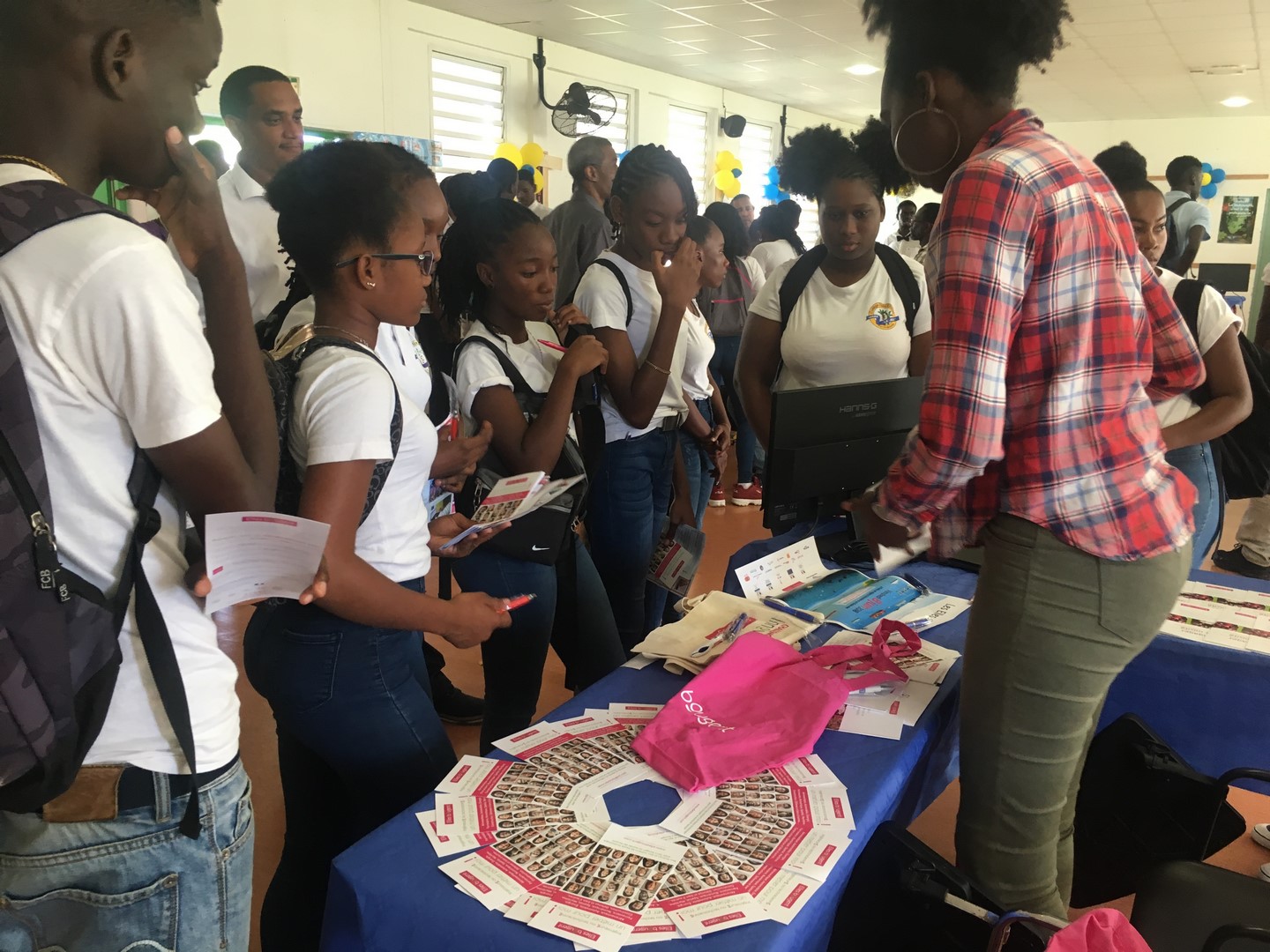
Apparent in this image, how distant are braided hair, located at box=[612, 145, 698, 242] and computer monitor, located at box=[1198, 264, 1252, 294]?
1099 centimetres

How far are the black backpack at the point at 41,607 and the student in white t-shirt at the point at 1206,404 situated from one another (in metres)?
1.88

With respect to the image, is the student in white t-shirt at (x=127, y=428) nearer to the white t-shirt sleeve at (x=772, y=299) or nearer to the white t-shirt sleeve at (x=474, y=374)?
the white t-shirt sleeve at (x=474, y=374)

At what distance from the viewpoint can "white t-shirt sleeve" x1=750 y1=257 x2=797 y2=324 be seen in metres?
2.37

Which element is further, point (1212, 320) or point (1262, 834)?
point (1262, 834)

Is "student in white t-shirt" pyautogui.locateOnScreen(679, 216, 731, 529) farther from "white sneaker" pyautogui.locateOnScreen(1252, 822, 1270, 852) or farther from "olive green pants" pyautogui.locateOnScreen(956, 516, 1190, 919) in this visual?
"white sneaker" pyautogui.locateOnScreen(1252, 822, 1270, 852)

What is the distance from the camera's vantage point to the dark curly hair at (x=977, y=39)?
45.8 inches

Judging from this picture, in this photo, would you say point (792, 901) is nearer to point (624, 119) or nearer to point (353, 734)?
point (353, 734)

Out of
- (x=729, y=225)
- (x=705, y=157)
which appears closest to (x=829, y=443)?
(x=729, y=225)

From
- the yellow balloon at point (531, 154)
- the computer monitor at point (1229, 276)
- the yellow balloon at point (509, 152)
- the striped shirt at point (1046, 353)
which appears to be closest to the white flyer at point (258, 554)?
the striped shirt at point (1046, 353)

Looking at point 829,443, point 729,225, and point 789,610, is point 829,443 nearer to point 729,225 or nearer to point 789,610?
point 789,610

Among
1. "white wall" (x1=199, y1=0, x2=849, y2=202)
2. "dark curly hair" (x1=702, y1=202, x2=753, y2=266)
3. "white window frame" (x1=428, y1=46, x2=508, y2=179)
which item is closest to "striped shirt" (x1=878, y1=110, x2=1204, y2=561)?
"dark curly hair" (x1=702, y1=202, x2=753, y2=266)

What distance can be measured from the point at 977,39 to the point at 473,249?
1089 millimetres

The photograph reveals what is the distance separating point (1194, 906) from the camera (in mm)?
1351

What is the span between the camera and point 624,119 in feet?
29.2
